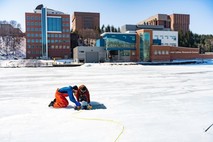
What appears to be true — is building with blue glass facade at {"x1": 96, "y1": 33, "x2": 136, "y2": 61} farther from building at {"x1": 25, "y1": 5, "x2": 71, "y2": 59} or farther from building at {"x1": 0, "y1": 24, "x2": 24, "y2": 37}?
building at {"x1": 0, "y1": 24, "x2": 24, "y2": 37}

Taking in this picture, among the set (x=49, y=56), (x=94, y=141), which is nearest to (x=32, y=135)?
(x=94, y=141)

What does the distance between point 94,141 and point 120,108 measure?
3182 mm

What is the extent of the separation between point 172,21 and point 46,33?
250ft

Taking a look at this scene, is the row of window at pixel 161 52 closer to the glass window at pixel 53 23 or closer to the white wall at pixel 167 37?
the white wall at pixel 167 37

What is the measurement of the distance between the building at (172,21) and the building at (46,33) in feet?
180

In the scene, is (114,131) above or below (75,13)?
below

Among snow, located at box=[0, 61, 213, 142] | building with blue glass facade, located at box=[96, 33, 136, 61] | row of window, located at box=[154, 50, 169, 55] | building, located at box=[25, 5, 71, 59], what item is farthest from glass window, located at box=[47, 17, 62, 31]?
snow, located at box=[0, 61, 213, 142]

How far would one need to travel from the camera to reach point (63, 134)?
198 inches

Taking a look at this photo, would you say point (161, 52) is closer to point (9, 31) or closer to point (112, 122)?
point (112, 122)

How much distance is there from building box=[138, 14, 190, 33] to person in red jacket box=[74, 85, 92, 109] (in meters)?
113

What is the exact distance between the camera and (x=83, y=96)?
7758 mm

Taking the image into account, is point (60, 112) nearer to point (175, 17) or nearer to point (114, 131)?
point (114, 131)

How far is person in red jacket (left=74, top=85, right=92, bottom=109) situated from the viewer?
24.7 ft

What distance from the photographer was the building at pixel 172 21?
117 m
